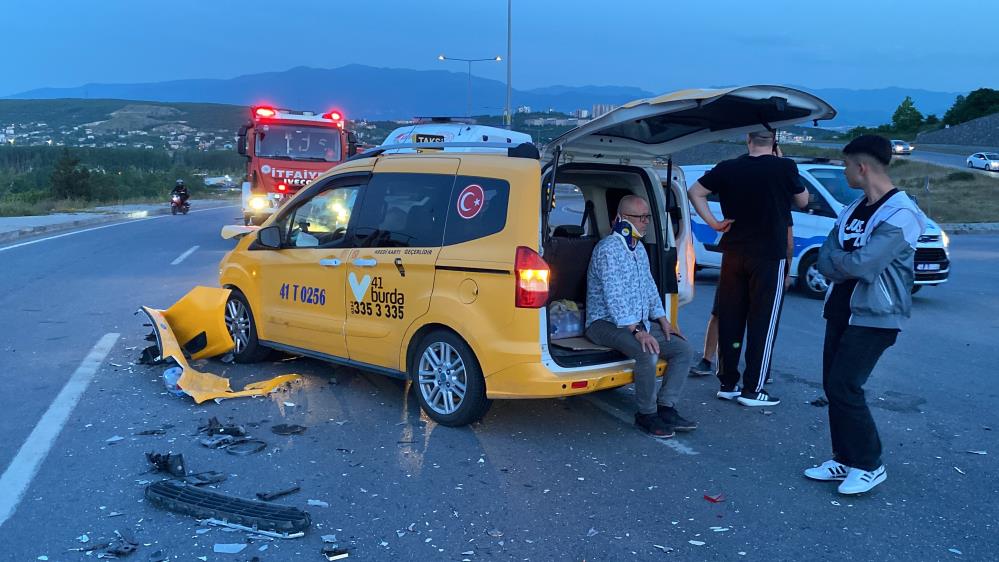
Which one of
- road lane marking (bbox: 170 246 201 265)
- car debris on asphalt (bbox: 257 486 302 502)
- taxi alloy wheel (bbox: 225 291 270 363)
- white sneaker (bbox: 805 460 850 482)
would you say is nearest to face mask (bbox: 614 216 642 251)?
white sneaker (bbox: 805 460 850 482)

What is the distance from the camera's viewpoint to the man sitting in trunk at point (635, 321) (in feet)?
17.2

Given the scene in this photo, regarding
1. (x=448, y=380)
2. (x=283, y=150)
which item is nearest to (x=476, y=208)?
(x=448, y=380)

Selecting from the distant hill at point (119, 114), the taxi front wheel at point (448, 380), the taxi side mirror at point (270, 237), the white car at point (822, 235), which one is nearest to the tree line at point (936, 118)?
the white car at point (822, 235)

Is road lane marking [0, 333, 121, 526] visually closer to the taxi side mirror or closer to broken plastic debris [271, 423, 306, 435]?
broken plastic debris [271, 423, 306, 435]

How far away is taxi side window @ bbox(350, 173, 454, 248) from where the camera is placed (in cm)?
540

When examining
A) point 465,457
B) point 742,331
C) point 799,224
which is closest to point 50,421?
point 465,457

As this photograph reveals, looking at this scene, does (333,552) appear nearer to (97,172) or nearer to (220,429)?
(220,429)

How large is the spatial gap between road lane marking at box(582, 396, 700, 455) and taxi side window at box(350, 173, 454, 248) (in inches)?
70.3

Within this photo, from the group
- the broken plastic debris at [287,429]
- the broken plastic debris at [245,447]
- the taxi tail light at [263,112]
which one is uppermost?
the taxi tail light at [263,112]

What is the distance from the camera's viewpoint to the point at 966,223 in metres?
23.9

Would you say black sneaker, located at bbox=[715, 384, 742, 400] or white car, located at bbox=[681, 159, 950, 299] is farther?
white car, located at bbox=[681, 159, 950, 299]

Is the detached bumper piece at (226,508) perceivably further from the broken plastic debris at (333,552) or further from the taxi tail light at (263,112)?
the taxi tail light at (263,112)

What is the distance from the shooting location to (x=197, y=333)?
6.89 meters

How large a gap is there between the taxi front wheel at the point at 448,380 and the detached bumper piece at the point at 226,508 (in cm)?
148
